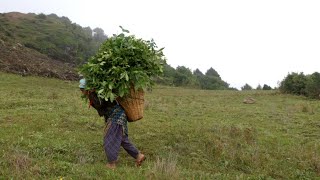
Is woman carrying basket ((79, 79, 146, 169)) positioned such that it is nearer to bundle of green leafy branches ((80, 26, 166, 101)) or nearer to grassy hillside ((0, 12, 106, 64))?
bundle of green leafy branches ((80, 26, 166, 101))

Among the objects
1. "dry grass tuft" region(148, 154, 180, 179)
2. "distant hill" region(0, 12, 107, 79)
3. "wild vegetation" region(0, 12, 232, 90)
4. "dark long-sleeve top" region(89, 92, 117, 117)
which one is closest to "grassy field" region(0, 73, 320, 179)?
"dry grass tuft" region(148, 154, 180, 179)

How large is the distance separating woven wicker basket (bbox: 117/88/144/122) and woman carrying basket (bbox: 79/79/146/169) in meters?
0.11

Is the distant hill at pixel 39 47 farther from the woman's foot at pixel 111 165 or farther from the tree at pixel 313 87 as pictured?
the woman's foot at pixel 111 165

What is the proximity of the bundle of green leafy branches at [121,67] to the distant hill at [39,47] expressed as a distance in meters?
21.5

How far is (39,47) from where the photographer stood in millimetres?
63969

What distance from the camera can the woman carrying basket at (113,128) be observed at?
26.8 feet

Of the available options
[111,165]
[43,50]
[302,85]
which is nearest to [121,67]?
[111,165]

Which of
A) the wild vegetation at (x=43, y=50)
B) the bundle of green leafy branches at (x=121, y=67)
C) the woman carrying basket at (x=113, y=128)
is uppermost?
the wild vegetation at (x=43, y=50)

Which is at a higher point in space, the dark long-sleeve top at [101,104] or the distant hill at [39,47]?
the distant hill at [39,47]

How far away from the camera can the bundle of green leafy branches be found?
26.7 ft

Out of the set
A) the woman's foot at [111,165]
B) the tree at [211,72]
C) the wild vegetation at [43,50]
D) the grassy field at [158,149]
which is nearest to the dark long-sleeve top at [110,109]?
the woman's foot at [111,165]

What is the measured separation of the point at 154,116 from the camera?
16.5 meters

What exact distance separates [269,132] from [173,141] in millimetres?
4631

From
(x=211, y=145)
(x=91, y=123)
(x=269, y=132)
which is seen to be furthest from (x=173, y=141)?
(x=269, y=132)
